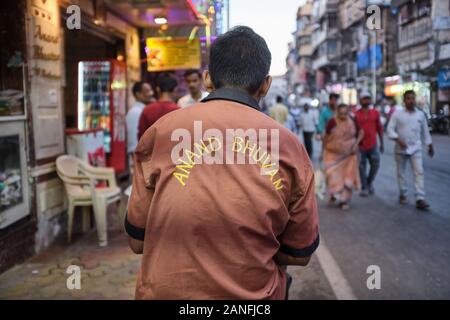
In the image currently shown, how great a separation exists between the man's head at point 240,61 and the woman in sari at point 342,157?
627cm

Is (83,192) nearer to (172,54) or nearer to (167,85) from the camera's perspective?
(167,85)

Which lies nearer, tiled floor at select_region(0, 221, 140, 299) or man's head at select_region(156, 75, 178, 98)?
tiled floor at select_region(0, 221, 140, 299)

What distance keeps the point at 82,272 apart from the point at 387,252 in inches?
119

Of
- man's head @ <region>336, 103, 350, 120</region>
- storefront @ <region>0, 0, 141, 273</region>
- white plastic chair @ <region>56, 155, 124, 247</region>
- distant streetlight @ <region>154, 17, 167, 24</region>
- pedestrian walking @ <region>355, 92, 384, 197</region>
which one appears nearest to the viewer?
storefront @ <region>0, 0, 141, 273</region>

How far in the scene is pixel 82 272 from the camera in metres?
4.83

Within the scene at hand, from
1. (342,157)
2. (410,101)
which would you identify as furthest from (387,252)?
(342,157)

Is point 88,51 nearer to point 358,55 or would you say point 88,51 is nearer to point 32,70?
point 32,70

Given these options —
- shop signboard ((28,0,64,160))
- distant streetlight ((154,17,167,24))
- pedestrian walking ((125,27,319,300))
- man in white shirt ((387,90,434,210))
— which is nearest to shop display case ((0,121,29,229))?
shop signboard ((28,0,64,160))

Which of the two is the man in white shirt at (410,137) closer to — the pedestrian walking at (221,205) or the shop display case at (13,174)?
the shop display case at (13,174)

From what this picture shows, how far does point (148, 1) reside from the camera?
7.39 metres

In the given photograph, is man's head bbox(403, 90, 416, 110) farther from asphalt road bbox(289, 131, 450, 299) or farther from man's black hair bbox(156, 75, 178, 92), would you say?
man's black hair bbox(156, 75, 178, 92)

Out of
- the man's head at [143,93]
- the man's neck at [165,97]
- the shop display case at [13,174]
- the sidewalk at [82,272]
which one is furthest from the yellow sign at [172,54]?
the shop display case at [13,174]

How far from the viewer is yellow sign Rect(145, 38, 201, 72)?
31.1 feet

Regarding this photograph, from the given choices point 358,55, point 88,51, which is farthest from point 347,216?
point 358,55
